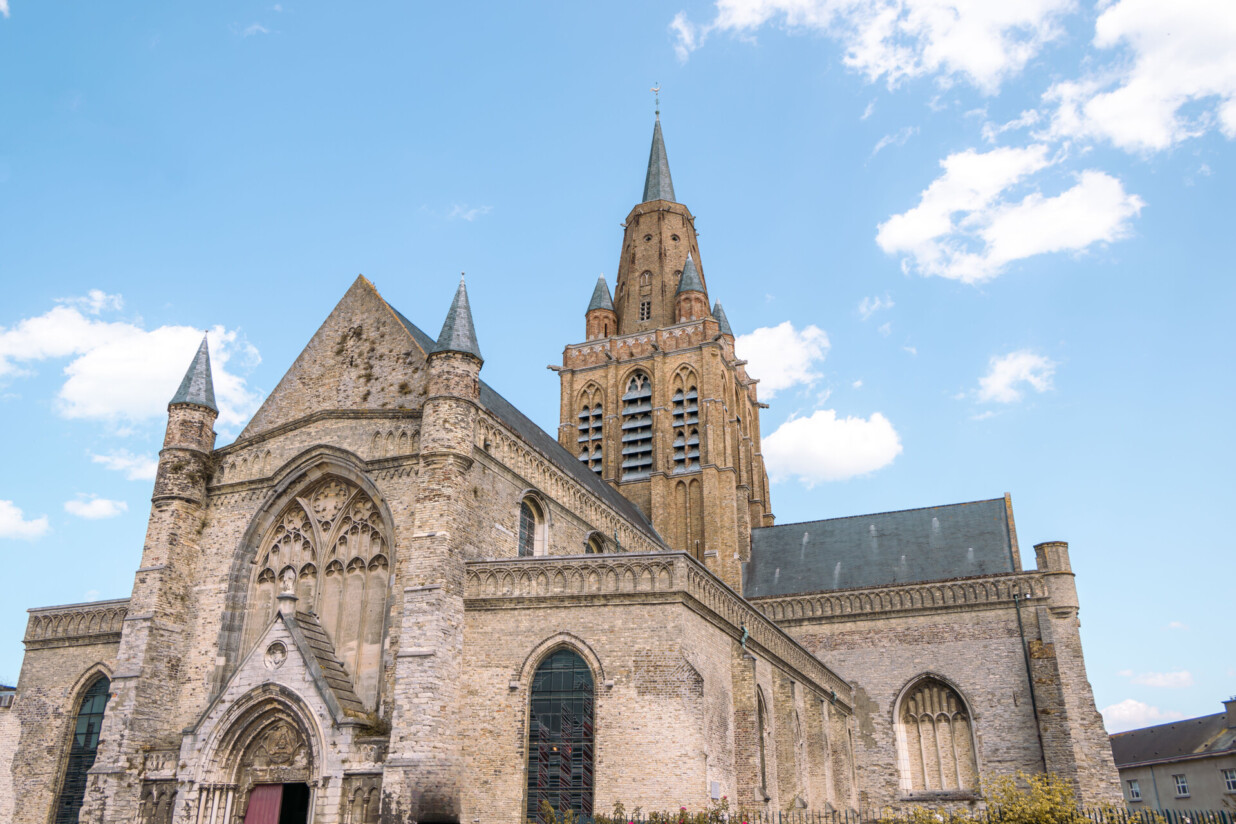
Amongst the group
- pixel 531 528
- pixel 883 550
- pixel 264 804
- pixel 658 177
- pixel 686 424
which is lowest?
pixel 264 804

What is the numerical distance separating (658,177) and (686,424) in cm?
1446

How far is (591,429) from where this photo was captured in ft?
144

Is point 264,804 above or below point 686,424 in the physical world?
below

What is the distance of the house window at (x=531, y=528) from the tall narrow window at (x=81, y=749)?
12.0 m

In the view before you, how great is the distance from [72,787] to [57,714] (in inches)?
88.4

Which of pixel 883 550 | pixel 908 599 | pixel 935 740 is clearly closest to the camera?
pixel 935 740

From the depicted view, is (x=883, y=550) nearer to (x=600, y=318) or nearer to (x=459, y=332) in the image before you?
(x=600, y=318)

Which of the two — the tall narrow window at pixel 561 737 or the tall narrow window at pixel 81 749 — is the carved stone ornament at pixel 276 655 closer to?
the tall narrow window at pixel 561 737

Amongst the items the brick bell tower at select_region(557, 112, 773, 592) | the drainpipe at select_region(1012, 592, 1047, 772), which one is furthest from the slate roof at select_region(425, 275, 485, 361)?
the drainpipe at select_region(1012, 592, 1047, 772)

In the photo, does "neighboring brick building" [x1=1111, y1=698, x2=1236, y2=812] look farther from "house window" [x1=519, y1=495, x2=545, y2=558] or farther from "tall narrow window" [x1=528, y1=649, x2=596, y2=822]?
"tall narrow window" [x1=528, y1=649, x2=596, y2=822]

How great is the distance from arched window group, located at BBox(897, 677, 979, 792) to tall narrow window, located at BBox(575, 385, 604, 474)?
54.1ft

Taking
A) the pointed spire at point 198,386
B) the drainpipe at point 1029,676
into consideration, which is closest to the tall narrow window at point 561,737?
the pointed spire at point 198,386

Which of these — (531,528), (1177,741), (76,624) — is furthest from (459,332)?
(1177,741)

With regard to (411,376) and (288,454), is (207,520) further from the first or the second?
(411,376)
